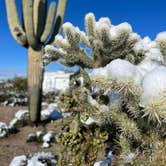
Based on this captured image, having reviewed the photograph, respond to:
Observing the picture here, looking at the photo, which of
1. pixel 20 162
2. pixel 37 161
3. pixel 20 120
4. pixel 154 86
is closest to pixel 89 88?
pixel 154 86

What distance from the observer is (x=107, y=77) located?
7.66ft

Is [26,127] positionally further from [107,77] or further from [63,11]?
[107,77]

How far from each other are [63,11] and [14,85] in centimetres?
1713

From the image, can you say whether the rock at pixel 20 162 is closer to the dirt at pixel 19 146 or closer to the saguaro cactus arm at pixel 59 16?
the dirt at pixel 19 146

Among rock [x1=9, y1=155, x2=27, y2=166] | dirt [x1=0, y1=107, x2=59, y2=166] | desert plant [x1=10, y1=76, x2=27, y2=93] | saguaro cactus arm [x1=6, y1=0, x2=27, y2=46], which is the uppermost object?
desert plant [x1=10, y1=76, x2=27, y2=93]

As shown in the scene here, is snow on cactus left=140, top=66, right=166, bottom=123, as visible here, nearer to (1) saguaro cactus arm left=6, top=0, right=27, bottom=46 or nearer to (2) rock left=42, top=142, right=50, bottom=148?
(2) rock left=42, top=142, right=50, bottom=148

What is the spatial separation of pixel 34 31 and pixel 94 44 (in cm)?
789

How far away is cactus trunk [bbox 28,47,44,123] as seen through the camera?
37.0 ft

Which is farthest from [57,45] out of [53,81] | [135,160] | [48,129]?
[53,81]

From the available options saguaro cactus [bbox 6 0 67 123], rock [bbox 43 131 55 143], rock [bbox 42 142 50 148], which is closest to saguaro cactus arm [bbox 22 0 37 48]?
saguaro cactus [bbox 6 0 67 123]

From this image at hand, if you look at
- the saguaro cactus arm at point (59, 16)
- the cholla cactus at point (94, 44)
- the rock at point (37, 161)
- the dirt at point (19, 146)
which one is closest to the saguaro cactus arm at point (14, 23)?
the saguaro cactus arm at point (59, 16)

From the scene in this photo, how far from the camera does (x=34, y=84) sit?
11414 mm

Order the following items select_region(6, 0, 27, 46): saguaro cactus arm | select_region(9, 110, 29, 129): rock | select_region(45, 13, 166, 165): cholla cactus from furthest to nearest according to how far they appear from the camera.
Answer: select_region(9, 110, 29, 129): rock → select_region(6, 0, 27, 46): saguaro cactus arm → select_region(45, 13, 166, 165): cholla cactus

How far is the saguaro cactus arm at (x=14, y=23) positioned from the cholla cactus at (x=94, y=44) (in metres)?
7.63
